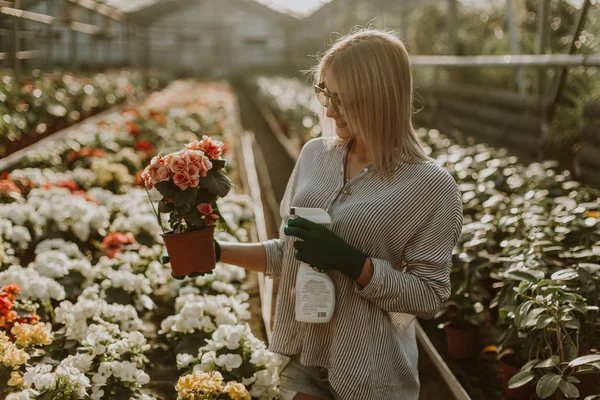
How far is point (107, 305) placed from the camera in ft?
8.48

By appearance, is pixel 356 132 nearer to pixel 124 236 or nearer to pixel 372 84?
pixel 372 84

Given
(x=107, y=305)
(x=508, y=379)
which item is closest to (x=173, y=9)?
(x=107, y=305)

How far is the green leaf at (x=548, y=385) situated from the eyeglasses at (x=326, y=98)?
1003mm

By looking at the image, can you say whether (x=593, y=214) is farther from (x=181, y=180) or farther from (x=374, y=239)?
(x=181, y=180)

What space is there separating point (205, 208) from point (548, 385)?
1132 millimetres

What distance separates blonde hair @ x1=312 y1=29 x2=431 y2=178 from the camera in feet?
6.17

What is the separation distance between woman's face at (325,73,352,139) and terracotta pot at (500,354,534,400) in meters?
1.32

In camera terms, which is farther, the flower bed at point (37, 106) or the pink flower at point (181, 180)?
the flower bed at point (37, 106)

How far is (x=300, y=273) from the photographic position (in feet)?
6.02

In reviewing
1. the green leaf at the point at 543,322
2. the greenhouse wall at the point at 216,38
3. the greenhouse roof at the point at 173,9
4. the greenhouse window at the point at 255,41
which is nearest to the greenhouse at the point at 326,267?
the green leaf at the point at 543,322

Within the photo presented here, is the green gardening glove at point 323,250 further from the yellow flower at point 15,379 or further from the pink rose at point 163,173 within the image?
the yellow flower at point 15,379

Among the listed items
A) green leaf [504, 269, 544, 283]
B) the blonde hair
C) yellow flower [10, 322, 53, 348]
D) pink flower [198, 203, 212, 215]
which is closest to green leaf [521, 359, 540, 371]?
green leaf [504, 269, 544, 283]

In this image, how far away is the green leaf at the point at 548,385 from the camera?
2008 mm

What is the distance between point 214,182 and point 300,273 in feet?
1.20
